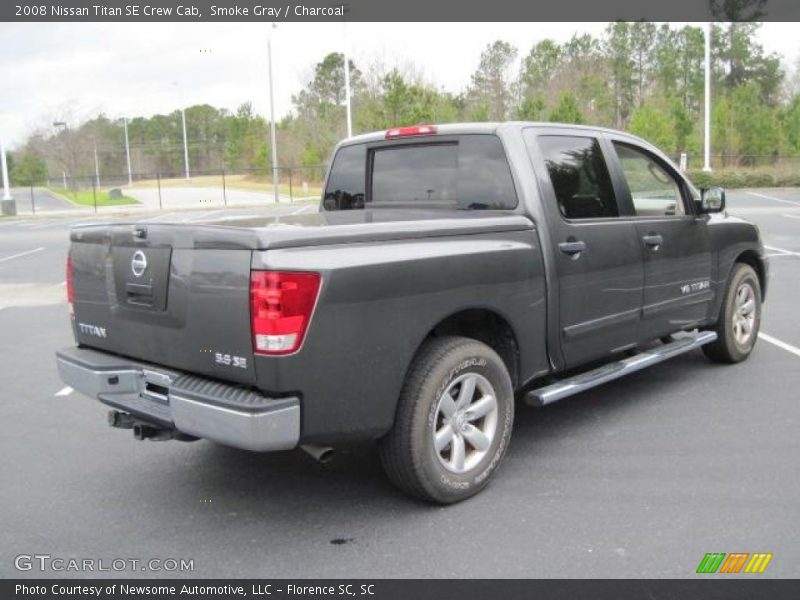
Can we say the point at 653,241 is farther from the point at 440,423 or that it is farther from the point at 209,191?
the point at 209,191

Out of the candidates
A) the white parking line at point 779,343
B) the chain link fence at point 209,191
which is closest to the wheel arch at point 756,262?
the white parking line at point 779,343

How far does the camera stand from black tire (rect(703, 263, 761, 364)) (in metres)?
6.07

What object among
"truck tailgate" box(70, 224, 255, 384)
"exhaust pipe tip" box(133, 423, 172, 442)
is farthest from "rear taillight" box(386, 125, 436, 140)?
"exhaust pipe tip" box(133, 423, 172, 442)

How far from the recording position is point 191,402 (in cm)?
333

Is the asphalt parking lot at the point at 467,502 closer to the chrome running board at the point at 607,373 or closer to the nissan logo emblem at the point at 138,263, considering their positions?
the chrome running board at the point at 607,373

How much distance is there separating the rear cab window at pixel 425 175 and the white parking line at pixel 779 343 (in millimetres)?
3772

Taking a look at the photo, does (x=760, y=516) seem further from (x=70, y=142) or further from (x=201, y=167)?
(x=201, y=167)

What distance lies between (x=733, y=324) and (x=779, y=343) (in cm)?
122

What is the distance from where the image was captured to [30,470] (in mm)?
4512

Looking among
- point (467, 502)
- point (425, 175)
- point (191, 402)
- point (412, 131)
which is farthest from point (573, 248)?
point (191, 402)

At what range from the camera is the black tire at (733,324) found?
6.07 m

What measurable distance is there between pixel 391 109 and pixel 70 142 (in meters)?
50.3

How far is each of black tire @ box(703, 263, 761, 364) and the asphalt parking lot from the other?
372mm

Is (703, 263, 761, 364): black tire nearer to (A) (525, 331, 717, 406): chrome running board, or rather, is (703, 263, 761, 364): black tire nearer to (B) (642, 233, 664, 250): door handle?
(A) (525, 331, 717, 406): chrome running board
